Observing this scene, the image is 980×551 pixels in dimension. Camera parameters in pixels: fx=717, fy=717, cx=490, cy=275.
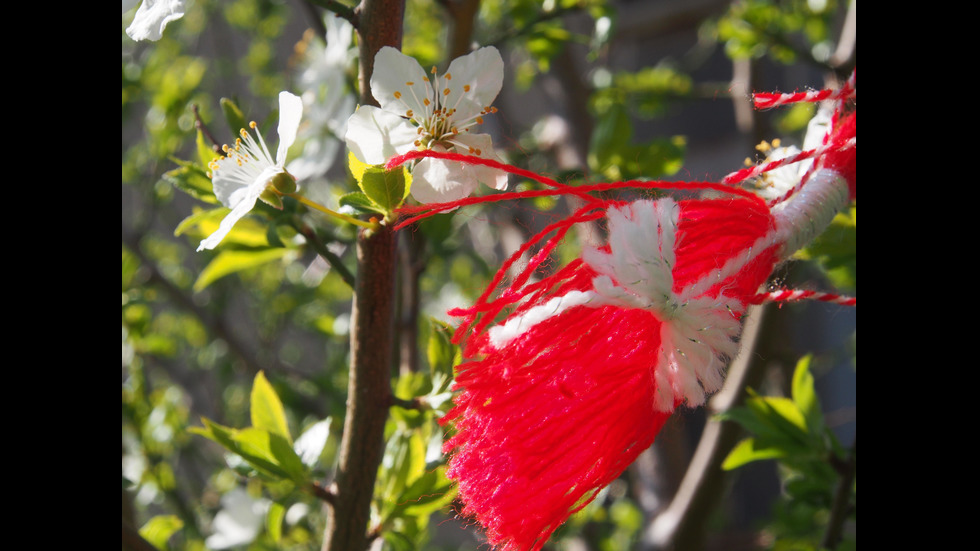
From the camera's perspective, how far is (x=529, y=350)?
0.46 m

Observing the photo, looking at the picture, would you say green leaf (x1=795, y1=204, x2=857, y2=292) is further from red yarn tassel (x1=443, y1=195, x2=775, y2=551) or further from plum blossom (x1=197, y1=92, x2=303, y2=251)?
plum blossom (x1=197, y1=92, x2=303, y2=251)

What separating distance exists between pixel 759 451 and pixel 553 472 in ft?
1.28

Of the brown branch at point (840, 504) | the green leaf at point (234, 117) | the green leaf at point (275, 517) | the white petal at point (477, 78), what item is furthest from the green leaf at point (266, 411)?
the brown branch at point (840, 504)

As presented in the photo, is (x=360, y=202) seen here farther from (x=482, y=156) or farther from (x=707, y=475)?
(x=707, y=475)

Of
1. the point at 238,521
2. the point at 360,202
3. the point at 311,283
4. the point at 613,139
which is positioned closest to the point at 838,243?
the point at 613,139

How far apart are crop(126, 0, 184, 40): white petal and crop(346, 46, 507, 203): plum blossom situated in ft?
0.42

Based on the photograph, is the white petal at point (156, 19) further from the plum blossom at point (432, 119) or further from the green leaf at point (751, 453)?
the green leaf at point (751, 453)

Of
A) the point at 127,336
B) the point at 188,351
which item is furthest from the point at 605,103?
the point at 188,351

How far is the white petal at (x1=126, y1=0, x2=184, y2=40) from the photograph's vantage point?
0.46m

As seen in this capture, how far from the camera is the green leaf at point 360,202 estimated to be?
48 cm

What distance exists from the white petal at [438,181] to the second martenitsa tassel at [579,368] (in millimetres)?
15

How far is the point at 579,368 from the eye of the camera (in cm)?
47

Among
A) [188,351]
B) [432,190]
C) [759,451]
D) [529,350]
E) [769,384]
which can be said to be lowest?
[769,384]
